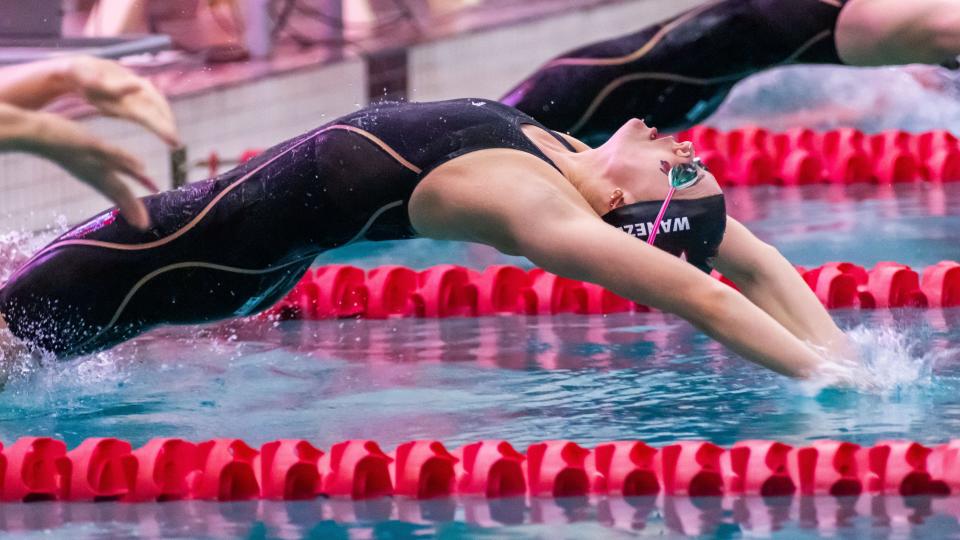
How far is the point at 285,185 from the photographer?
12.3ft

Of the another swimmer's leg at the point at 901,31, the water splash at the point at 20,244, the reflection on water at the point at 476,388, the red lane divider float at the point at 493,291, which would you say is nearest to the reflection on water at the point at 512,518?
the reflection on water at the point at 476,388

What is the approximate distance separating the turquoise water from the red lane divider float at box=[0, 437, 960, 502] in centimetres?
5

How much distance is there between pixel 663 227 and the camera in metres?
3.61

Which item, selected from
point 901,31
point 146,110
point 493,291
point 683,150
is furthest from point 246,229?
point 901,31

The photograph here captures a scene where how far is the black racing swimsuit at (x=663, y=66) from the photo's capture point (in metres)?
5.16

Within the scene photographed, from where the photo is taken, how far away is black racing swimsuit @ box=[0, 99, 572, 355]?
3.70m

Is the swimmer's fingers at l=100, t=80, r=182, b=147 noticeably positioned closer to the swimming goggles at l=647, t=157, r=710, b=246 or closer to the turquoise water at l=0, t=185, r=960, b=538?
the turquoise water at l=0, t=185, r=960, b=538

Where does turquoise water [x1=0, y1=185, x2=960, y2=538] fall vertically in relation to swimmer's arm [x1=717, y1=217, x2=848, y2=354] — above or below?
below

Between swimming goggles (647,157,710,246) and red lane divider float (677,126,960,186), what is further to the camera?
red lane divider float (677,126,960,186)

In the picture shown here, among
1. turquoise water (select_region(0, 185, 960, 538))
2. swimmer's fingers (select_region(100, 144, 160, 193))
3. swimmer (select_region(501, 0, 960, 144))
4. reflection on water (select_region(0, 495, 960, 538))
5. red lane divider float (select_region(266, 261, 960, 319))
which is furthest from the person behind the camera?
swimmer (select_region(501, 0, 960, 144))

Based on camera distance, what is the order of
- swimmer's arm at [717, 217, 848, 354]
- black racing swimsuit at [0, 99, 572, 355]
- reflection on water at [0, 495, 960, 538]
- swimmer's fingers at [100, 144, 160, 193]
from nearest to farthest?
reflection on water at [0, 495, 960, 538] → swimmer's fingers at [100, 144, 160, 193] → black racing swimsuit at [0, 99, 572, 355] → swimmer's arm at [717, 217, 848, 354]

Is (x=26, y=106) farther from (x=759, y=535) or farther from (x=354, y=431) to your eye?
(x=759, y=535)

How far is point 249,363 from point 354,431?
→ 88cm

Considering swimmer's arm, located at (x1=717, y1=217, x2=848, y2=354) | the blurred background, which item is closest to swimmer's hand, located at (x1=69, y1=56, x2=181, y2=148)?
swimmer's arm, located at (x1=717, y1=217, x2=848, y2=354)
